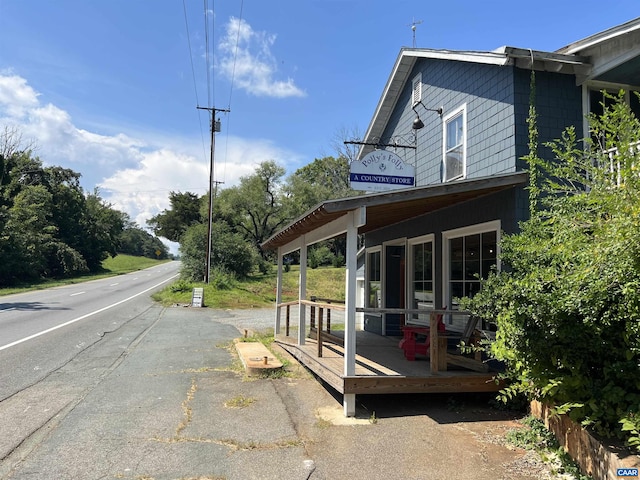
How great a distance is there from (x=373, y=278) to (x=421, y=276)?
9.10 feet

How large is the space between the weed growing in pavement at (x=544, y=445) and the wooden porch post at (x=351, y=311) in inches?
73.4

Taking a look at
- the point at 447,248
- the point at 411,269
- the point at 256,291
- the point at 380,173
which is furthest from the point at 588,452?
the point at 256,291

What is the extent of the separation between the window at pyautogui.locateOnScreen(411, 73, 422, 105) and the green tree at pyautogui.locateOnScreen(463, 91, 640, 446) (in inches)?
262

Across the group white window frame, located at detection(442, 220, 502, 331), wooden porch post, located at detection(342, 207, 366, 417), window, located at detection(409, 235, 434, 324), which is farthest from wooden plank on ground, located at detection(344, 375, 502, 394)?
window, located at detection(409, 235, 434, 324)

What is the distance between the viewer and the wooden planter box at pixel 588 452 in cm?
347

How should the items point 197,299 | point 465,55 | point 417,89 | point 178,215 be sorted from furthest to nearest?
1. point 178,215
2. point 197,299
3. point 417,89
4. point 465,55

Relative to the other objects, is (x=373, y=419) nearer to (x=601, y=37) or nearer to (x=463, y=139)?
(x=463, y=139)

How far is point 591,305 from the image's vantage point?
369cm

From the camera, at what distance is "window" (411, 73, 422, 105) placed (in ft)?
35.5

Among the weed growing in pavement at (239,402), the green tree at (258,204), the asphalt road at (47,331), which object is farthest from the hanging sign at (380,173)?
the green tree at (258,204)

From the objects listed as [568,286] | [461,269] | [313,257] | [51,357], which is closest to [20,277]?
[313,257]

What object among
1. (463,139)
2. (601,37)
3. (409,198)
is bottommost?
(409,198)

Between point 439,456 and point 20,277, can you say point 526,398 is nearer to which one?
point 439,456

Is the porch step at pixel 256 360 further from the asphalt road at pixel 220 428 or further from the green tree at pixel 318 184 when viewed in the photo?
the green tree at pixel 318 184
